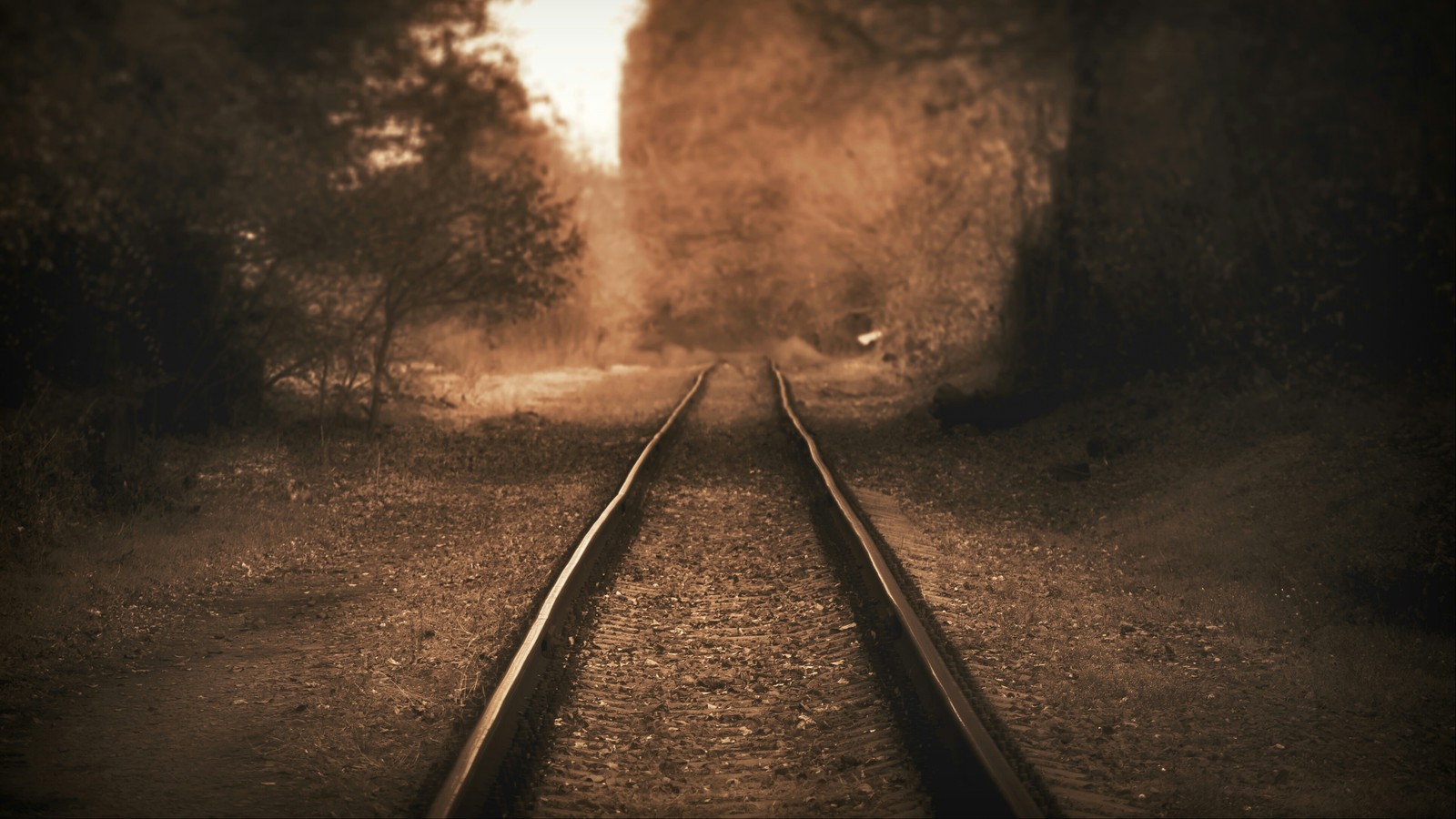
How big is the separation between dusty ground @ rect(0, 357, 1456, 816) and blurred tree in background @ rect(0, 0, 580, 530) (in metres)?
1.11

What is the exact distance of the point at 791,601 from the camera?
6.95 meters

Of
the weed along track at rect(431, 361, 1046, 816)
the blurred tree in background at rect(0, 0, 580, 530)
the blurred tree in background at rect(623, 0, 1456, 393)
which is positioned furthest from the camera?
the blurred tree in background at rect(623, 0, 1456, 393)

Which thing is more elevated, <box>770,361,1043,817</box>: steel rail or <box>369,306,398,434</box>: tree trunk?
<box>369,306,398,434</box>: tree trunk

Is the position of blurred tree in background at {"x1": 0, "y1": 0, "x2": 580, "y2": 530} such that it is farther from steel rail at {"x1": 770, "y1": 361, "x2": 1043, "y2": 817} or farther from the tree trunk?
steel rail at {"x1": 770, "y1": 361, "x2": 1043, "y2": 817}

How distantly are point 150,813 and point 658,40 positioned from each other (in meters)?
7.72

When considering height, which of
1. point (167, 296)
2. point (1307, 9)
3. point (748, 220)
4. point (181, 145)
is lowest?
point (167, 296)

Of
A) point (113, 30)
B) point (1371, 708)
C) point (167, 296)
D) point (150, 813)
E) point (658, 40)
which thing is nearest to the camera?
point (150, 813)

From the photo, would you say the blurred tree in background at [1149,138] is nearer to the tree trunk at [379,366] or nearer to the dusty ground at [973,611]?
the dusty ground at [973,611]

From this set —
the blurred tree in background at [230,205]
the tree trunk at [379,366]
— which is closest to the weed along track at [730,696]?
the blurred tree in background at [230,205]

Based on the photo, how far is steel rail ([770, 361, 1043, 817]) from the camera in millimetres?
4044

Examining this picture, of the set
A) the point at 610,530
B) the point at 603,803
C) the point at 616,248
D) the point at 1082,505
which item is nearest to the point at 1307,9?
the point at 1082,505

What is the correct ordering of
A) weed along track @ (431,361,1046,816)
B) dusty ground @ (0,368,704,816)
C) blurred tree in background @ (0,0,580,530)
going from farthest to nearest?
1. blurred tree in background @ (0,0,580,530)
2. dusty ground @ (0,368,704,816)
3. weed along track @ (431,361,1046,816)

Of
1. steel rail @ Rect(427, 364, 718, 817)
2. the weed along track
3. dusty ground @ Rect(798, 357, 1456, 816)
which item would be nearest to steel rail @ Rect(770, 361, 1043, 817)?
the weed along track

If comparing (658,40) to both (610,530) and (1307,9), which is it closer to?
(610,530)
